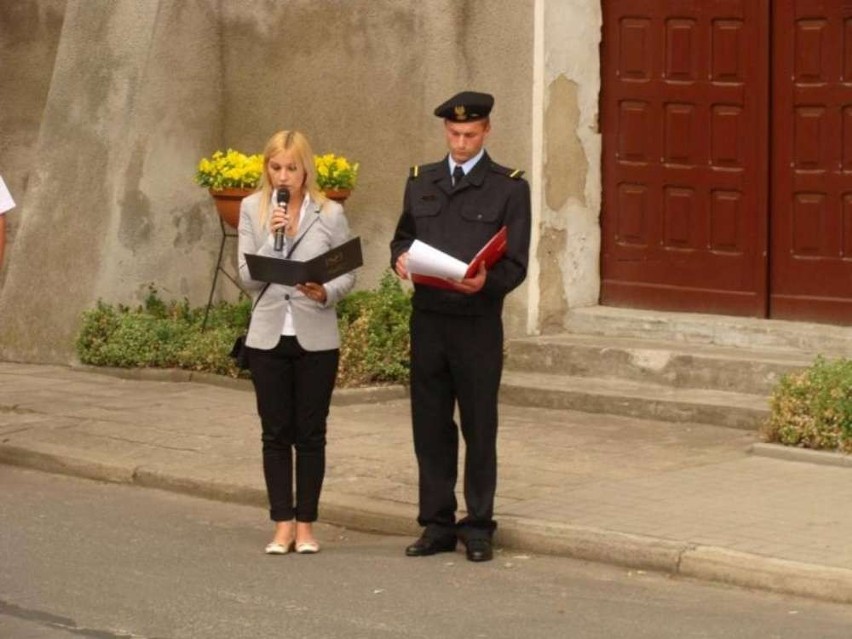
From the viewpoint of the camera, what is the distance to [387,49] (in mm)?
14758

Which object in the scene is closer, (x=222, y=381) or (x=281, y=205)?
(x=281, y=205)

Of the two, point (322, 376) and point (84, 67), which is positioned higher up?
point (84, 67)

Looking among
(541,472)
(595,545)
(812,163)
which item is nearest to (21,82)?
(812,163)

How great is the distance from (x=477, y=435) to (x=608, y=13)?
539cm

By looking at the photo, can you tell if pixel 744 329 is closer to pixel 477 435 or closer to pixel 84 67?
pixel 477 435

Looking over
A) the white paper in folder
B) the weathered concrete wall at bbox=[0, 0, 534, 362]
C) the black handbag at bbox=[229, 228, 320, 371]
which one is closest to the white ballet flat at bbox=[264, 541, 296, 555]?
the black handbag at bbox=[229, 228, 320, 371]

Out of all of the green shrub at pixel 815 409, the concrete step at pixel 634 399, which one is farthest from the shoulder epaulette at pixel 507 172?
the concrete step at pixel 634 399

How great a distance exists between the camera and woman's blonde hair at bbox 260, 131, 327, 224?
31.1ft

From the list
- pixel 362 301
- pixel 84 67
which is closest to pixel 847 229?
pixel 362 301

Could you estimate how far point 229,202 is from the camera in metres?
14.4

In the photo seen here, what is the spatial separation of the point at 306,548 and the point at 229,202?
17.1 feet

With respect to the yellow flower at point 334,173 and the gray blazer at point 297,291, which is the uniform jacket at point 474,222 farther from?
the yellow flower at point 334,173

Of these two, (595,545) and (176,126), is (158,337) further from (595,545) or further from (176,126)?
(595,545)

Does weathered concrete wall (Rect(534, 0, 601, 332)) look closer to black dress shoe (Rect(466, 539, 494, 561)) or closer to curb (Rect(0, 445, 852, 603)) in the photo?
curb (Rect(0, 445, 852, 603))
